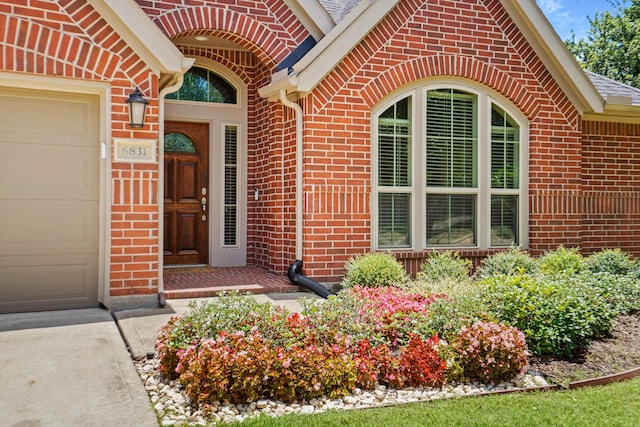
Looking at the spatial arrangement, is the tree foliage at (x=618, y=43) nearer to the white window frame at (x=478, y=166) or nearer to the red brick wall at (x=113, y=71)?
the white window frame at (x=478, y=166)

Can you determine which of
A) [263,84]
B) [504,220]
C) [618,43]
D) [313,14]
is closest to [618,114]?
[504,220]

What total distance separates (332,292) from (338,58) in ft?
10.7

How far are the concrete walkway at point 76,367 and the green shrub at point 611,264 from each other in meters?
5.73

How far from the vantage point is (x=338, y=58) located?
816 cm

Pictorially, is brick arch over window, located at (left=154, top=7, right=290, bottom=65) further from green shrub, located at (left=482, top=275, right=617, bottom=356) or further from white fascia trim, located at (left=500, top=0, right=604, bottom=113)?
green shrub, located at (left=482, top=275, right=617, bottom=356)

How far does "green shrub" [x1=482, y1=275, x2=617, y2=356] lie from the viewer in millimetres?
5375

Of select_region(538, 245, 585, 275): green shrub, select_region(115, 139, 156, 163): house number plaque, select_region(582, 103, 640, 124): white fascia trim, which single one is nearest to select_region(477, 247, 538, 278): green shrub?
select_region(538, 245, 585, 275): green shrub

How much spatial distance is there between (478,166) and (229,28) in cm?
430

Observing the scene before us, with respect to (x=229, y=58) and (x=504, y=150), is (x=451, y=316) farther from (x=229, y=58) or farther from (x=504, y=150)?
(x=229, y=58)

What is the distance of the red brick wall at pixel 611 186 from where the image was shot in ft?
34.4

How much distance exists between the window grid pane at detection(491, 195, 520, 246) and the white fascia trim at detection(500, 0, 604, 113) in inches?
79.2

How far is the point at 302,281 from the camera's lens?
316 inches

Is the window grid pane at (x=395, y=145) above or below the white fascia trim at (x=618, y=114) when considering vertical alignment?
below

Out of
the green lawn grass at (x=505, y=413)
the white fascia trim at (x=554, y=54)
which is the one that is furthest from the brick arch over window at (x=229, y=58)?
the green lawn grass at (x=505, y=413)
